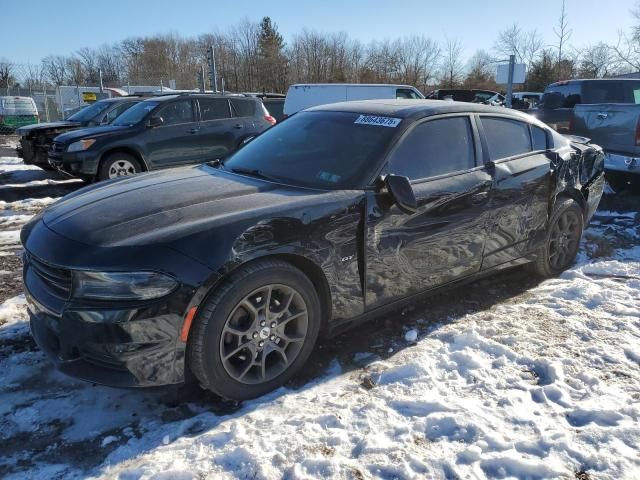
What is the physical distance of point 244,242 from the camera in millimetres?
2635

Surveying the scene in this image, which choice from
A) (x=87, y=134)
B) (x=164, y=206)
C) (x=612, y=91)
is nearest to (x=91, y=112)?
(x=87, y=134)

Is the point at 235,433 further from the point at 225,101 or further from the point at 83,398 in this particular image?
the point at 225,101

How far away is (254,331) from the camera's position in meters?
2.79

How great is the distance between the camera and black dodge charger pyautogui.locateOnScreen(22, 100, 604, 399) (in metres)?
2.46

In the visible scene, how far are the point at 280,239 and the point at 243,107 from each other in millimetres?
7649

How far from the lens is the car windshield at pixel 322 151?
3.28m

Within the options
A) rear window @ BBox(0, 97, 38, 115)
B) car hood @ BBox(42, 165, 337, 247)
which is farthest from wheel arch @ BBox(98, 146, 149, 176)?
rear window @ BBox(0, 97, 38, 115)

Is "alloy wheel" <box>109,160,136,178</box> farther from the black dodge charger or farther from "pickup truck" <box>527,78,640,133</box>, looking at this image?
"pickup truck" <box>527,78,640,133</box>

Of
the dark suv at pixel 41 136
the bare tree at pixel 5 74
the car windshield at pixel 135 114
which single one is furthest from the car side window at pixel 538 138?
the bare tree at pixel 5 74

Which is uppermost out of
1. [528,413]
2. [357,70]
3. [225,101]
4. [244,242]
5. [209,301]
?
[357,70]

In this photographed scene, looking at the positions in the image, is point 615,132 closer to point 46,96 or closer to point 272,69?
point 46,96

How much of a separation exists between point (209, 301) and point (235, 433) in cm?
67

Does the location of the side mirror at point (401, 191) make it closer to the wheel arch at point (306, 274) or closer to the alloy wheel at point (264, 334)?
the wheel arch at point (306, 274)

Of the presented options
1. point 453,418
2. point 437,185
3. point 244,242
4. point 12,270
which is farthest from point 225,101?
point 453,418
